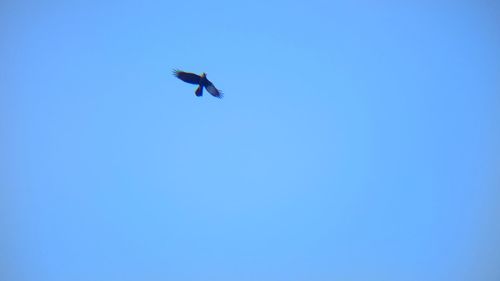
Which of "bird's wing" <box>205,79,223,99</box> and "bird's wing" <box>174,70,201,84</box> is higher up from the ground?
"bird's wing" <box>174,70,201,84</box>

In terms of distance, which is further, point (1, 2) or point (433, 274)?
point (433, 274)

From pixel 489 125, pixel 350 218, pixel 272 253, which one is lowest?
pixel 272 253

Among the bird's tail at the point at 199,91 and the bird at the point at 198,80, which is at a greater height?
the bird at the point at 198,80

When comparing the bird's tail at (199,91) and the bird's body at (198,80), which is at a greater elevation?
the bird's body at (198,80)

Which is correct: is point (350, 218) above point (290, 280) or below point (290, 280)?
above

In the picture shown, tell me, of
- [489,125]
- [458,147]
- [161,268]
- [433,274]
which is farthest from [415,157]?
[161,268]

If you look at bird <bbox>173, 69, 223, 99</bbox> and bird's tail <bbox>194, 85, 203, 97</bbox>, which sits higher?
bird <bbox>173, 69, 223, 99</bbox>

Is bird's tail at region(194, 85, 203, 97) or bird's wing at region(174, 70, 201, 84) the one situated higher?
bird's wing at region(174, 70, 201, 84)

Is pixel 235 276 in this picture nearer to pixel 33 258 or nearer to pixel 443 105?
pixel 33 258
